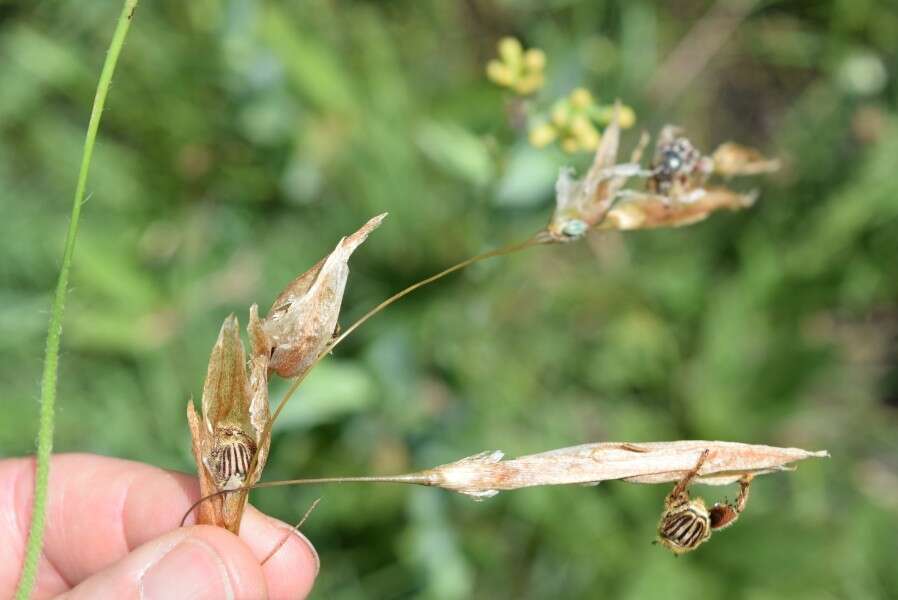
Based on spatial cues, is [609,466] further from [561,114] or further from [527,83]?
[527,83]

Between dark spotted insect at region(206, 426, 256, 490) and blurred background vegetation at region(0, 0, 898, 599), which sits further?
blurred background vegetation at region(0, 0, 898, 599)

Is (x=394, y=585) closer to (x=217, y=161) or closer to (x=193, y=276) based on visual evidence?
(x=193, y=276)

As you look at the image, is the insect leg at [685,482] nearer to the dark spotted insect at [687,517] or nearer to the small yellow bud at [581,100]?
the dark spotted insect at [687,517]

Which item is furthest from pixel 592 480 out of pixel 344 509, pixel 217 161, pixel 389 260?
pixel 217 161

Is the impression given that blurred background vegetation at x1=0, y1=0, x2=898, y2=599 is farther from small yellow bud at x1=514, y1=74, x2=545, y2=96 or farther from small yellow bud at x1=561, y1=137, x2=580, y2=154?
small yellow bud at x1=561, y1=137, x2=580, y2=154

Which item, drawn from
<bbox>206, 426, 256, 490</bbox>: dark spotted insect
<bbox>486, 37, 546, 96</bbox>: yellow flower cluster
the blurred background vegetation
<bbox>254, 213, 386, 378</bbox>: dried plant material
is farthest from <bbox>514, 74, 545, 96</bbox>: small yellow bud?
<bbox>206, 426, 256, 490</bbox>: dark spotted insect

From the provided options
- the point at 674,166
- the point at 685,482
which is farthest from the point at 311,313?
the point at 674,166
